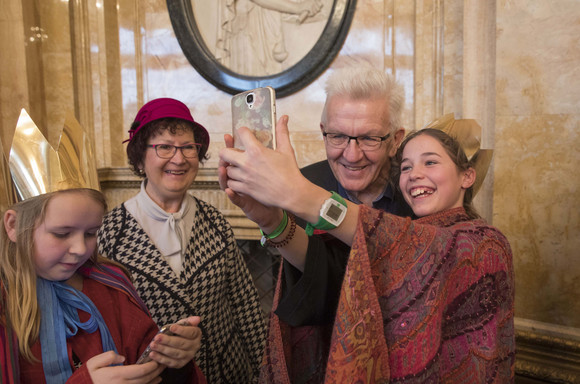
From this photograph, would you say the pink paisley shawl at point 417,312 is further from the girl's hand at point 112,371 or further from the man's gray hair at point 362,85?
the man's gray hair at point 362,85

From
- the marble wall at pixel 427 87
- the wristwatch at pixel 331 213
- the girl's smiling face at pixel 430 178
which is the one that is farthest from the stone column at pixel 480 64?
the wristwatch at pixel 331 213

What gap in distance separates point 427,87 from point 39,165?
264cm

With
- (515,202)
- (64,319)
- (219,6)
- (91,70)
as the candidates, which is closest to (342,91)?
(64,319)

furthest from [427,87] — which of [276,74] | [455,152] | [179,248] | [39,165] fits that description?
[39,165]

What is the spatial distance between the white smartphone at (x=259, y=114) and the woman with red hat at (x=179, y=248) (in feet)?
2.76

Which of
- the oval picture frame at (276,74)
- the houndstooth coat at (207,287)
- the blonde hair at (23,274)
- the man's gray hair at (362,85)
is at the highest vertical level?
the oval picture frame at (276,74)

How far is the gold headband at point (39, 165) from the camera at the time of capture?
118cm

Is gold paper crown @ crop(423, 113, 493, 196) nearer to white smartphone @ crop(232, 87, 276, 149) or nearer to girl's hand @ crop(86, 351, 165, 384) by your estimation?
white smartphone @ crop(232, 87, 276, 149)

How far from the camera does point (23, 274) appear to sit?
3.68ft

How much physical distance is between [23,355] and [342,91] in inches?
46.4

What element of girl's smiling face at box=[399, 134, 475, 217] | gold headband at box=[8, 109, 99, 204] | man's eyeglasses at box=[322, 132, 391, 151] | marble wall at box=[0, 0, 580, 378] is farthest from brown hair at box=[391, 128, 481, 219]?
marble wall at box=[0, 0, 580, 378]

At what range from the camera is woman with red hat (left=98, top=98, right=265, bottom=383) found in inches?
66.8

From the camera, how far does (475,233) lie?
1.12 m

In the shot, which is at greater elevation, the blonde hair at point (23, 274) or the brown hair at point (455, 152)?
the brown hair at point (455, 152)
